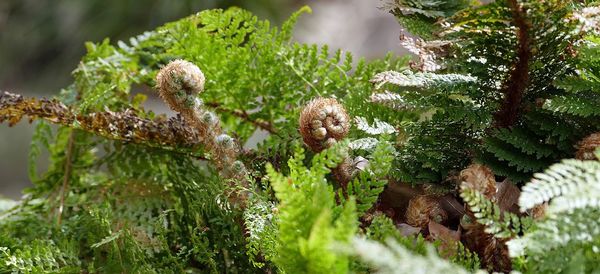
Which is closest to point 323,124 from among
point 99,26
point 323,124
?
point 323,124

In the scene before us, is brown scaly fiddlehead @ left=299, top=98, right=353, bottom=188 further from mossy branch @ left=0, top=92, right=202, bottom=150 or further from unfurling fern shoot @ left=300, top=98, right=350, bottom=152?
mossy branch @ left=0, top=92, right=202, bottom=150

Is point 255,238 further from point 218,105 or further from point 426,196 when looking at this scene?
point 218,105

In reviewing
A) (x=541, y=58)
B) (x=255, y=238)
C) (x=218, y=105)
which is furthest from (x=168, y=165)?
(x=541, y=58)

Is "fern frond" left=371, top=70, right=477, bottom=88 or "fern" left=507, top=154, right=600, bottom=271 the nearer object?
"fern" left=507, top=154, right=600, bottom=271

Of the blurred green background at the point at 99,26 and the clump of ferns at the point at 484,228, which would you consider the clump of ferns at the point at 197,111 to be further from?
the blurred green background at the point at 99,26

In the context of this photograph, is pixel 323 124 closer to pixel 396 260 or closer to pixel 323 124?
pixel 323 124

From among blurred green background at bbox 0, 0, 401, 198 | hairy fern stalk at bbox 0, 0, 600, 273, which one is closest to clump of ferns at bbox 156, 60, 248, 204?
hairy fern stalk at bbox 0, 0, 600, 273
